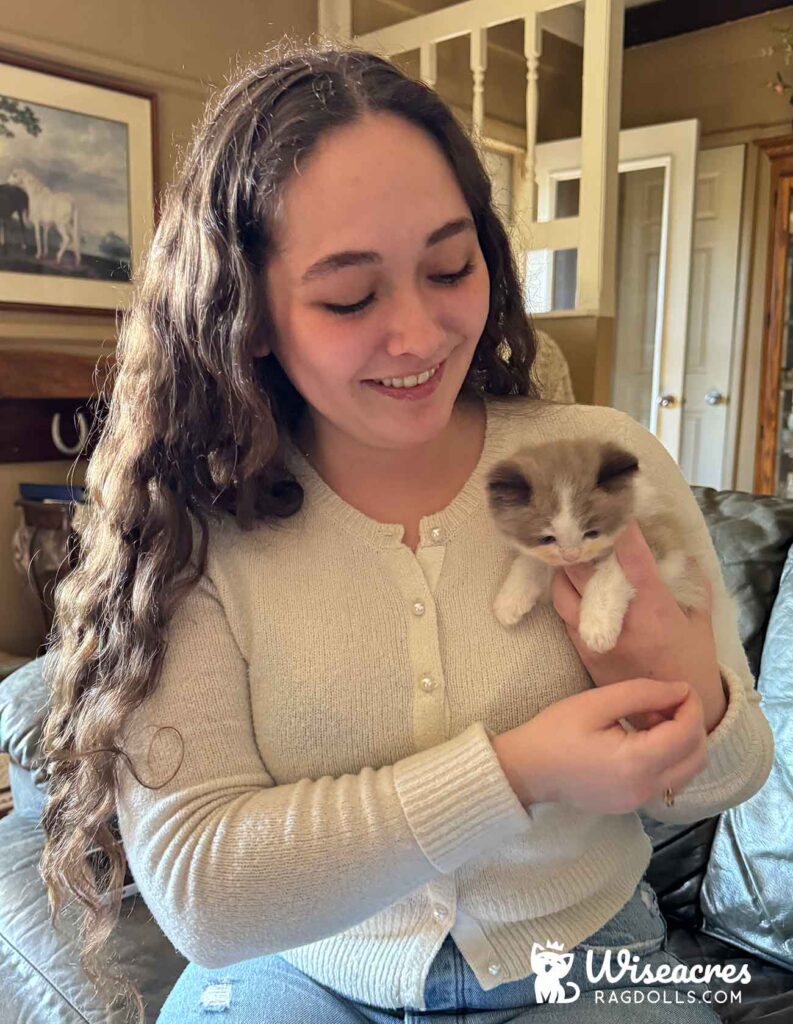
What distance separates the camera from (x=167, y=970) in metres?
1.26

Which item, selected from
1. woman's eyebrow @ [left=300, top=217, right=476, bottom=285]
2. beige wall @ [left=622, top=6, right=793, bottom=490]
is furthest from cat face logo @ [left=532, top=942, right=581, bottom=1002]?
beige wall @ [left=622, top=6, right=793, bottom=490]

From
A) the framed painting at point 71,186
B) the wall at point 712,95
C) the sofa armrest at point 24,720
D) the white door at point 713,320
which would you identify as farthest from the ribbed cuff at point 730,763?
the white door at point 713,320

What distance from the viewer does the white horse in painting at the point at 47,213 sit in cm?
251

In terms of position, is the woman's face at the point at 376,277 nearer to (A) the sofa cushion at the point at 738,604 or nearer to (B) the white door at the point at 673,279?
(A) the sofa cushion at the point at 738,604

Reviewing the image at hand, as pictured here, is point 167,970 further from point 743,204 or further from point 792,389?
point 743,204

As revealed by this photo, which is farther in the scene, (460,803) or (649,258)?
(649,258)

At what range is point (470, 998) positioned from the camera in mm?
870

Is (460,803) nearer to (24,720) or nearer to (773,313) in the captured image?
(24,720)

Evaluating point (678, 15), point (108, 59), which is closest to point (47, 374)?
point (108, 59)

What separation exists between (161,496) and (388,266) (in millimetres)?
362

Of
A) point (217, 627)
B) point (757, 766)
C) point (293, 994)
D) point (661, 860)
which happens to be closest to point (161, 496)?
point (217, 627)

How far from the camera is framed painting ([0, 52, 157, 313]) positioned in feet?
8.16

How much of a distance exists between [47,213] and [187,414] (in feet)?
6.53

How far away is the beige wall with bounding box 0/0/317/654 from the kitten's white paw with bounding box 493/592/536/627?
220cm
